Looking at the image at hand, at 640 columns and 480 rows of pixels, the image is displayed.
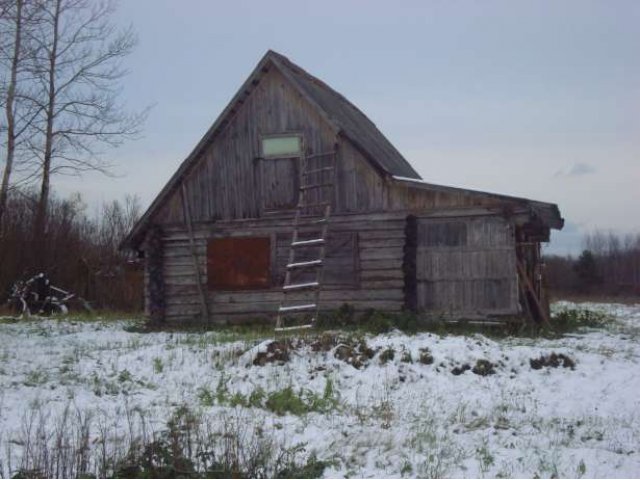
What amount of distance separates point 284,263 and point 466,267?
13.9 feet

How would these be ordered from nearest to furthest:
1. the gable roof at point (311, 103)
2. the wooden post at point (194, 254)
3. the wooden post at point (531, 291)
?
the wooden post at point (531, 291), the gable roof at point (311, 103), the wooden post at point (194, 254)

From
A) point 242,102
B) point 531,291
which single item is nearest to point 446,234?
point 531,291

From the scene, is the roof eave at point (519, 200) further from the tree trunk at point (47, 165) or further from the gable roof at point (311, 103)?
the tree trunk at point (47, 165)

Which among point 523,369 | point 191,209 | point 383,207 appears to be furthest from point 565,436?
point 191,209

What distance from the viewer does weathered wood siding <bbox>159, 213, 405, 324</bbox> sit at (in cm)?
1599

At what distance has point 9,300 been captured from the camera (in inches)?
923

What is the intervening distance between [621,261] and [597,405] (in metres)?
65.5

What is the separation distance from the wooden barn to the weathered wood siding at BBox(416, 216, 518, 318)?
2 cm

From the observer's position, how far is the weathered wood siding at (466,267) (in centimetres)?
1512

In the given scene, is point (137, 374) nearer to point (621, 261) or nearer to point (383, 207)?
point (383, 207)

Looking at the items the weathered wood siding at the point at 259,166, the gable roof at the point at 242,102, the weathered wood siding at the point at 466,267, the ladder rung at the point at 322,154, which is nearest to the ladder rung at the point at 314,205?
the weathered wood siding at the point at 259,166

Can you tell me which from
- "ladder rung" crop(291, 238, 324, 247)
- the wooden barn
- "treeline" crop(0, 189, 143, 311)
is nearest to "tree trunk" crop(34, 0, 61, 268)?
"treeline" crop(0, 189, 143, 311)

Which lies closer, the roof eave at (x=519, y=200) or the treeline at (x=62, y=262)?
the roof eave at (x=519, y=200)

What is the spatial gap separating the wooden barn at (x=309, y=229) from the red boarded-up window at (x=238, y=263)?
0.08 feet
